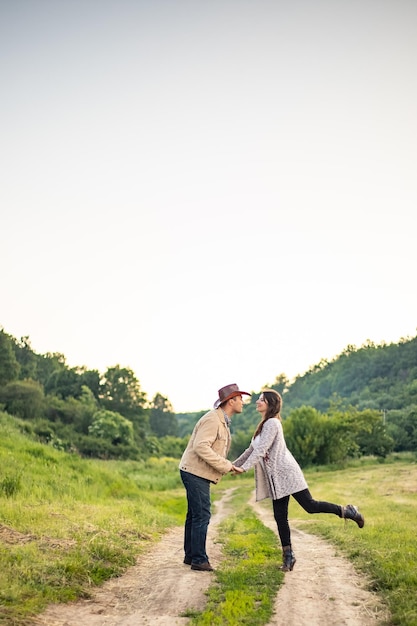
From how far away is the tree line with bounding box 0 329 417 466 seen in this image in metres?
51.8

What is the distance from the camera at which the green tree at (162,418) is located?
130 metres

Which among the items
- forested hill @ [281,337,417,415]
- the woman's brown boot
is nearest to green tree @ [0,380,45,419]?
forested hill @ [281,337,417,415]

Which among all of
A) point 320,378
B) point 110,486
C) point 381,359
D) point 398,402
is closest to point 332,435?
point 110,486

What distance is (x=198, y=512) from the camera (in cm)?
758

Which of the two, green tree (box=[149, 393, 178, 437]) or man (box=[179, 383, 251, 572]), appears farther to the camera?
green tree (box=[149, 393, 178, 437])

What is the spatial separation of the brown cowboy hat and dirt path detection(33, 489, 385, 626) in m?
2.28

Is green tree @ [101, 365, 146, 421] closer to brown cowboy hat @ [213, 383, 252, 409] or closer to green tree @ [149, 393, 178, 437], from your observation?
green tree @ [149, 393, 178, 437]

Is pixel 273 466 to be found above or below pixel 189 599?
above

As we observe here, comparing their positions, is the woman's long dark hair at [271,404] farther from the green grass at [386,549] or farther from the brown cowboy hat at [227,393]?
the green grass at [386,549]

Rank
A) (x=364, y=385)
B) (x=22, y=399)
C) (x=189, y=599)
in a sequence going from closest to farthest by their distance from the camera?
(x=189, y=599) < (x=22, y=399) < (x=364, y=385)

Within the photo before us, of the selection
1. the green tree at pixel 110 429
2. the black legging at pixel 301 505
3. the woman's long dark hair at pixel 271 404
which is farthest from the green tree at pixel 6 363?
the black legging at pixel 301 505

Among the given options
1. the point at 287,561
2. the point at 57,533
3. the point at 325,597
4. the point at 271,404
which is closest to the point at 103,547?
the point at 57,533

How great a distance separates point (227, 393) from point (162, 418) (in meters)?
127

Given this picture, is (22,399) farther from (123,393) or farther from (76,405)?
(123,393)
